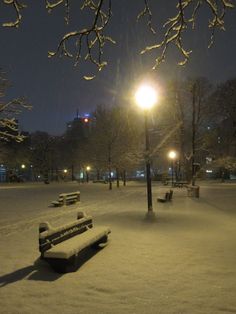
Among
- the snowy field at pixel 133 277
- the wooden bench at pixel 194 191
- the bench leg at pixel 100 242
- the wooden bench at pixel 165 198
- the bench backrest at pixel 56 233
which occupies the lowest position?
the snowy field at pixel 133 277

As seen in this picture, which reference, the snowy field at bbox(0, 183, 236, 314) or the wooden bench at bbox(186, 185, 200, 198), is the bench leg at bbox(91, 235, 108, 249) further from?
the wooden bench at bbox(186, 185, 200, 198)

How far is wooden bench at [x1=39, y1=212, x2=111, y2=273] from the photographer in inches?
316

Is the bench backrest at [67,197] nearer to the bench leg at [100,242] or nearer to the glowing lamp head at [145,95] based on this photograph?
the glowing lamp head at [145,95]

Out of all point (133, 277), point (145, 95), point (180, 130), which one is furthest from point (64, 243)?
point (180, 130)

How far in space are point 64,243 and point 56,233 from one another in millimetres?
358

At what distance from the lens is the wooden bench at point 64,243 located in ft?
26.3

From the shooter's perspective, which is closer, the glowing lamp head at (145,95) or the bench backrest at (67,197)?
the glowing lamp head at (145,95)

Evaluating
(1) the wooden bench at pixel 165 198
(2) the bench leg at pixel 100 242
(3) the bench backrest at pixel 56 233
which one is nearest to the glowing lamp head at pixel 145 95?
(3) the bench backrest at pixel 56 233

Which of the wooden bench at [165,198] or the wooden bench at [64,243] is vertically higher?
the wooden bench at [165,198]

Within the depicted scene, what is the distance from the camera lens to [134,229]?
13.8 metres

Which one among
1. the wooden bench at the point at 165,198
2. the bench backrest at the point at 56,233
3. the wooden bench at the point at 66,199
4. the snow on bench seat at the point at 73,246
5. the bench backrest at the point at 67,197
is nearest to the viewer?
the snow on bench seat at the point at 73,246

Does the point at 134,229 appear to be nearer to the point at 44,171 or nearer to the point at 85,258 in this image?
the point at 85,258

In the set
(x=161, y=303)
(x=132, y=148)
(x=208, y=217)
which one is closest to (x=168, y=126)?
(x=132, y=148)

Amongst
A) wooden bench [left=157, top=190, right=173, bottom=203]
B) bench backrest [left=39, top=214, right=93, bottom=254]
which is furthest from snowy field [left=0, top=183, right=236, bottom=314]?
wooden bench [left=157, top=190, right=173, bottom=203]
